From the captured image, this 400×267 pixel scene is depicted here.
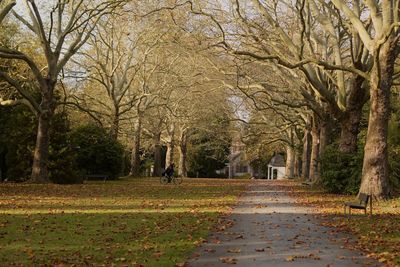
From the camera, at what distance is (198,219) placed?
16.1 meters

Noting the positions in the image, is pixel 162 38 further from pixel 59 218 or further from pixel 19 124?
pixel 59 218

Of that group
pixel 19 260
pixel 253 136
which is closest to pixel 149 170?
pixel 253 136

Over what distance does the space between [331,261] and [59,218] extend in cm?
858

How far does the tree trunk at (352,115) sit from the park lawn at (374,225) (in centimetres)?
573

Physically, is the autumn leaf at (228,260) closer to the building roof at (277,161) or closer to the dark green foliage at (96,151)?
the dark green foliage at (96,151)

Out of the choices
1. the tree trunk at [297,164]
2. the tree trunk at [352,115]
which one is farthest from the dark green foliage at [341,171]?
the tree trunk at [297,164]

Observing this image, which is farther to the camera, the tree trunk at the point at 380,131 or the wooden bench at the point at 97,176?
the wooden bench at the point at 97,176

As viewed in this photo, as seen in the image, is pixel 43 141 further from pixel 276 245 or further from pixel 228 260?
pixel 228 260

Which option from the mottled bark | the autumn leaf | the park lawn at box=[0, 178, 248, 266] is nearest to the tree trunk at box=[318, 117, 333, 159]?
the mottled bark

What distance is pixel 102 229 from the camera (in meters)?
13.8

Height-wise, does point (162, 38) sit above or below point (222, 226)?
above

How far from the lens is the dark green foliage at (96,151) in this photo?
44.3 meters

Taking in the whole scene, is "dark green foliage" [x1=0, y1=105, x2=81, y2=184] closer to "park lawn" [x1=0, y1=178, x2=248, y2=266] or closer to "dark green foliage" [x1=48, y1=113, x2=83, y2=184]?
"dark green foliage" [x1=48, y1=113, x2=83, y2=184]

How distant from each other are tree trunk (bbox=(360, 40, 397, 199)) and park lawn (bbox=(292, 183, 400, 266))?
69 cm
